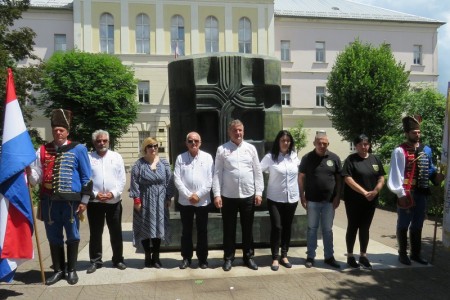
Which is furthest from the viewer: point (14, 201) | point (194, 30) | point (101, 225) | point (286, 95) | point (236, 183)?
point (286, 95)

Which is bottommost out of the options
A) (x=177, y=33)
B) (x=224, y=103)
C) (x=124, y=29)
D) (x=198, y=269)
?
(x=198, y=269)

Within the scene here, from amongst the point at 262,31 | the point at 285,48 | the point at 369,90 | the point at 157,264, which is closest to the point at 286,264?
the point at 157,264

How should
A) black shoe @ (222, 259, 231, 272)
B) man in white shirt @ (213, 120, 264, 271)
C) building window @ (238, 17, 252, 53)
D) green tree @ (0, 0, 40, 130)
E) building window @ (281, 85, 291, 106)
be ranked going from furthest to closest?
building window @ (281, 85, 291, 106)
building window @ (238, 17, 252, 53)
green tree @ (0, 0, 40, 130)
black shoe @ (222, 259, 231, 272)
man in white shirt @ (213, 120, 264, 271)

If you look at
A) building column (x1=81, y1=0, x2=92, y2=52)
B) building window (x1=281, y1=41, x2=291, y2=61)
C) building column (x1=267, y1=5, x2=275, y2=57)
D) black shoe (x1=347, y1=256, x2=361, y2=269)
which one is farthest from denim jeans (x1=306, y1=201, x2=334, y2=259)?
building window (x1=281, y1=41, x2=291, y2=61)

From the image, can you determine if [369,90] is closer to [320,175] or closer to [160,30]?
[160,30]

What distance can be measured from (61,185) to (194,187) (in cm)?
155

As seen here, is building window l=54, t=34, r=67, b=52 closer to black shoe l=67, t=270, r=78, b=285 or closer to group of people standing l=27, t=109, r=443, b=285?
group of people standing l=27, t=109, r=443, b=285

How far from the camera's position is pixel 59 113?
5039 millimetres

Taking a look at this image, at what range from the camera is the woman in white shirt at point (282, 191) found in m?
5.47

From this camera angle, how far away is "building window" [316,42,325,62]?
3781 cm

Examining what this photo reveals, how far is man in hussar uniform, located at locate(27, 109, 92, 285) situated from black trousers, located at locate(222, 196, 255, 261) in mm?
1664

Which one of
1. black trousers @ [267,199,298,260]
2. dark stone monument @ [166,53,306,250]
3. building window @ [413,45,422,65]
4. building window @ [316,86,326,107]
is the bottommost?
black trousers @ [267,199,298,260]

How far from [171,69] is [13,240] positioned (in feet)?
11.8

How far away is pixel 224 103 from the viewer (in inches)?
263
